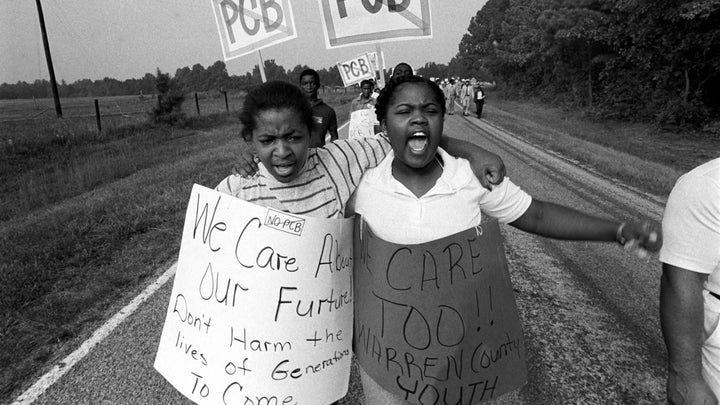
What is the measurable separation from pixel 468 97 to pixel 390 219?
21.7 metres

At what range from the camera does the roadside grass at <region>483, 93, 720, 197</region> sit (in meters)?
7.88

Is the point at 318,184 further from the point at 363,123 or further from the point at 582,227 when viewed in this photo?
the point at 363,123

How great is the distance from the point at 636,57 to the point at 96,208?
18.1m

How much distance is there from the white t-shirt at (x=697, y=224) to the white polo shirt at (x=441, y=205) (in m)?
0.45

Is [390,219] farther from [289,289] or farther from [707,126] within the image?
[707,126]

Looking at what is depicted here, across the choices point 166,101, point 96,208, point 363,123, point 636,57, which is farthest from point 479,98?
point 96,208

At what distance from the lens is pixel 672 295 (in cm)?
126

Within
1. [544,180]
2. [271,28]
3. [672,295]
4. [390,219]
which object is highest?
[271,28]

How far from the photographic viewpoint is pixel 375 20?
3.05 metres

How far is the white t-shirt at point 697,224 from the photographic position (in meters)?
1.15

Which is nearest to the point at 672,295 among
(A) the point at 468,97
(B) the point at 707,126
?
(B) the point at 707,126

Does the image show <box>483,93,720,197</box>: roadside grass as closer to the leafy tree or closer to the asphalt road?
the asphalt road

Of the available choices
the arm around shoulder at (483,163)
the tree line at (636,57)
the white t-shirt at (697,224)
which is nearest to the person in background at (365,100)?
the arm around shoulder at (483,163)

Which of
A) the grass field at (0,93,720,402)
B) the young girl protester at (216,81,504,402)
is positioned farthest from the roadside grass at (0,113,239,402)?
the young girl protester at (216,81,504,402)
